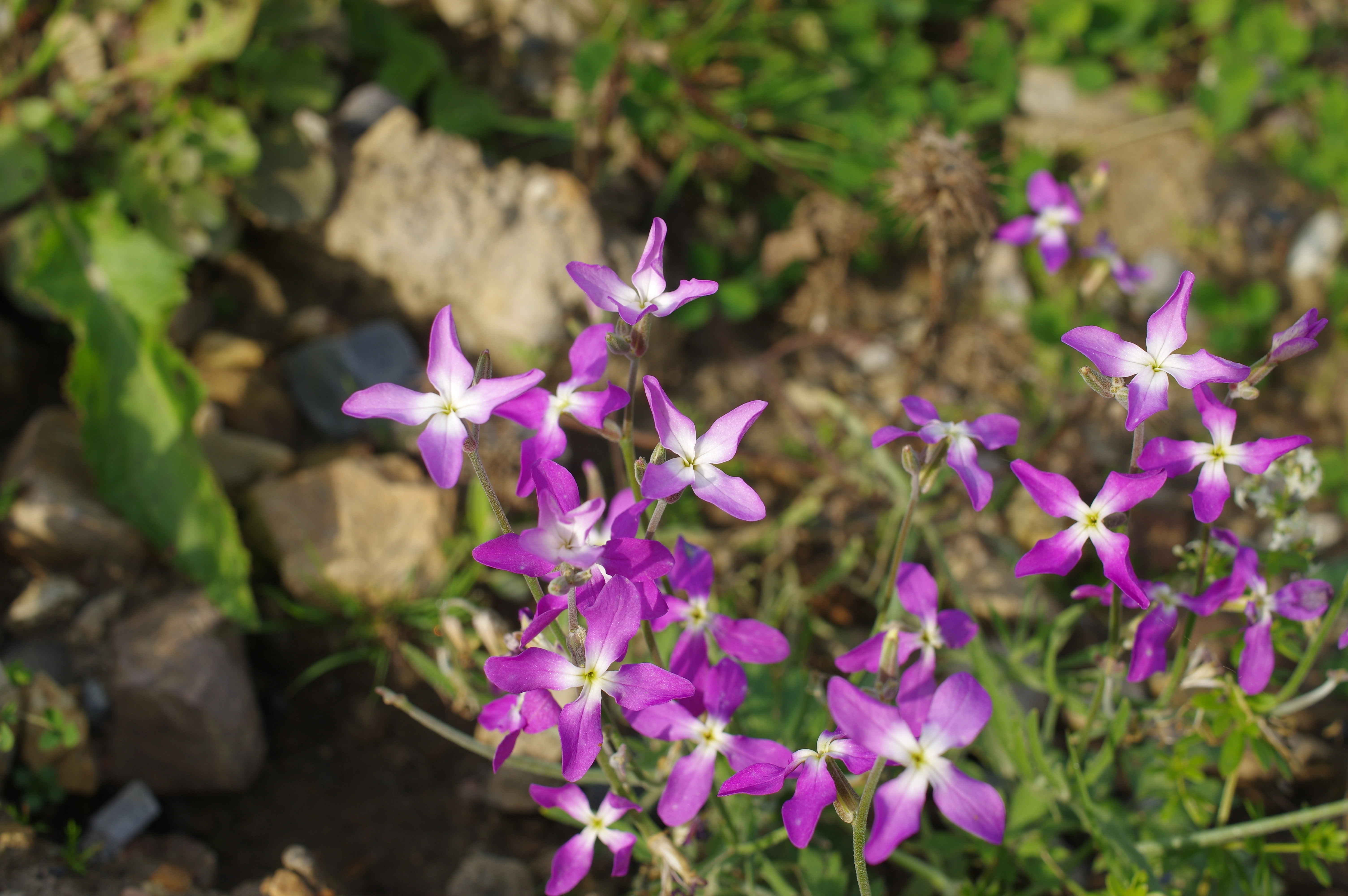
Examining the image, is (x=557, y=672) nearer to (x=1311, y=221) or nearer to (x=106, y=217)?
(x=106, y=217)

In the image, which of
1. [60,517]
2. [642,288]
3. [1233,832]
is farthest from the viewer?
[60,517]

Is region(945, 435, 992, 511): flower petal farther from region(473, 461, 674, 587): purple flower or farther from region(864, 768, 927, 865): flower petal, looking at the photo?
region(473, 461, 674, 587): purple flower

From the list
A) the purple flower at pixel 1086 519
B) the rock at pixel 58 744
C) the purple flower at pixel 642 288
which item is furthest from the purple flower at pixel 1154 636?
the rock at pixel 58 744

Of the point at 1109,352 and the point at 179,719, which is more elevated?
the point at 1109,352

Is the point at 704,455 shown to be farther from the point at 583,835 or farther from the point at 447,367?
the point at 583,835

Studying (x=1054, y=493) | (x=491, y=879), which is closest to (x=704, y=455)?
(x=1054, y=493)

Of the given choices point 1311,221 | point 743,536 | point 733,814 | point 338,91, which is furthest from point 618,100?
point 1311,221
